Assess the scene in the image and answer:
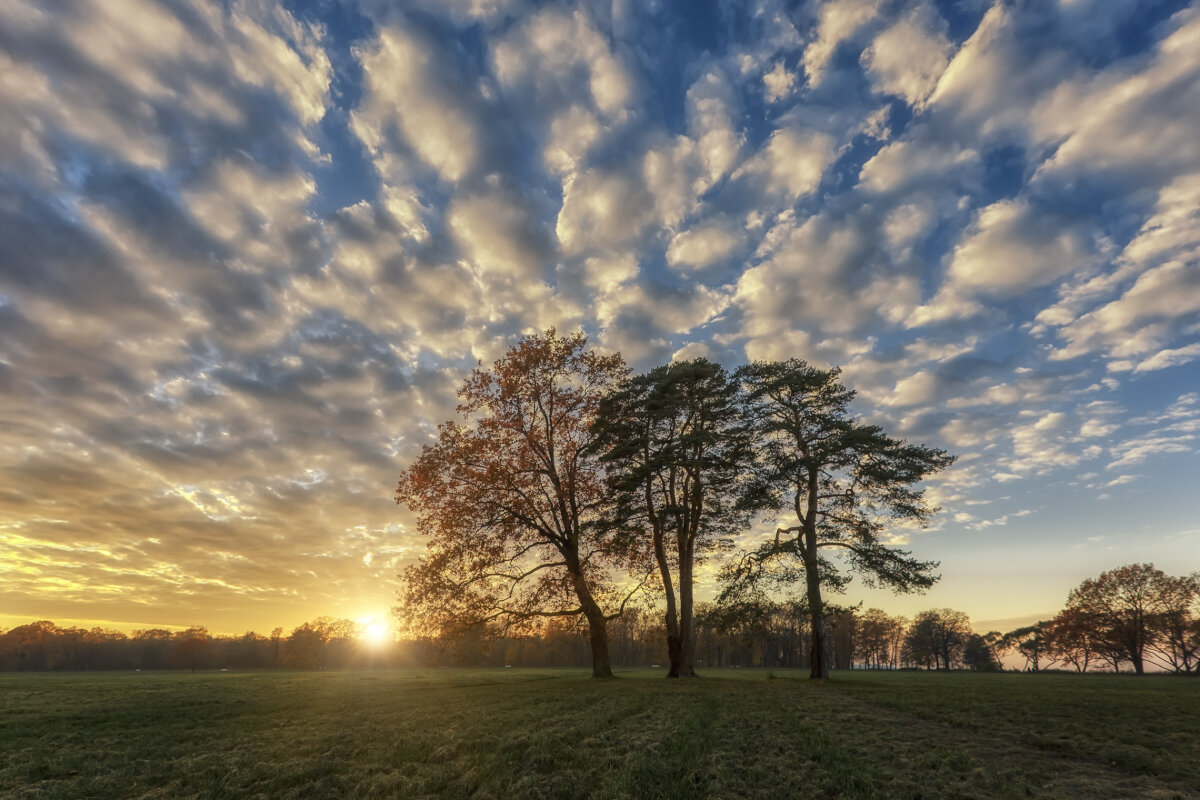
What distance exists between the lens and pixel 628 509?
96.8ft

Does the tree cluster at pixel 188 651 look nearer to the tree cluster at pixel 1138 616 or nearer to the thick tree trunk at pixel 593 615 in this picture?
the thick tree trunk at pixel 593 615

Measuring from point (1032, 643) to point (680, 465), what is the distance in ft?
484

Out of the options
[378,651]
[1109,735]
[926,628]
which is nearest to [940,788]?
[1109,735]

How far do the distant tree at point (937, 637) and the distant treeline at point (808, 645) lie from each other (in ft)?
1.07

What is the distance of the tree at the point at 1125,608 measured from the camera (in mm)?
75062

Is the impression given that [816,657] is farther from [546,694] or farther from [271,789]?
[271,789]

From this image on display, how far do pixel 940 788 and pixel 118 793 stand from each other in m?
15.2

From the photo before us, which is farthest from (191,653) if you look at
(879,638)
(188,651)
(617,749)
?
(879,638)

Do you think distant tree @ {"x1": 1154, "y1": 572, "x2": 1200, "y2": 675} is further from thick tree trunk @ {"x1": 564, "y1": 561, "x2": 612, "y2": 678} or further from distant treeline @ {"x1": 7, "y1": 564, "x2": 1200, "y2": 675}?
thick tree trunk @ {"x1": 564, "y1": 561, "x2": 612, "y2": 678}

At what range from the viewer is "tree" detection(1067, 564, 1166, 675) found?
7506 centimetres

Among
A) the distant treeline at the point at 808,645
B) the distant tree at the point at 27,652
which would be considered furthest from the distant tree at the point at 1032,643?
the distant tree at the point at 27,652

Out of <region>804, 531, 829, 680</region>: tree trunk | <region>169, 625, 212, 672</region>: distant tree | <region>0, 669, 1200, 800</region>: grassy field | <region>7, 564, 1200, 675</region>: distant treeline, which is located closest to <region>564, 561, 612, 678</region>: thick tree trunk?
<region>0, 669, 1200, 800</region>: grassy field

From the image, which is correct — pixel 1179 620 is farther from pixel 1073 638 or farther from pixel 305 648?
pixel 305 648

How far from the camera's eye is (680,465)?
2836cm
